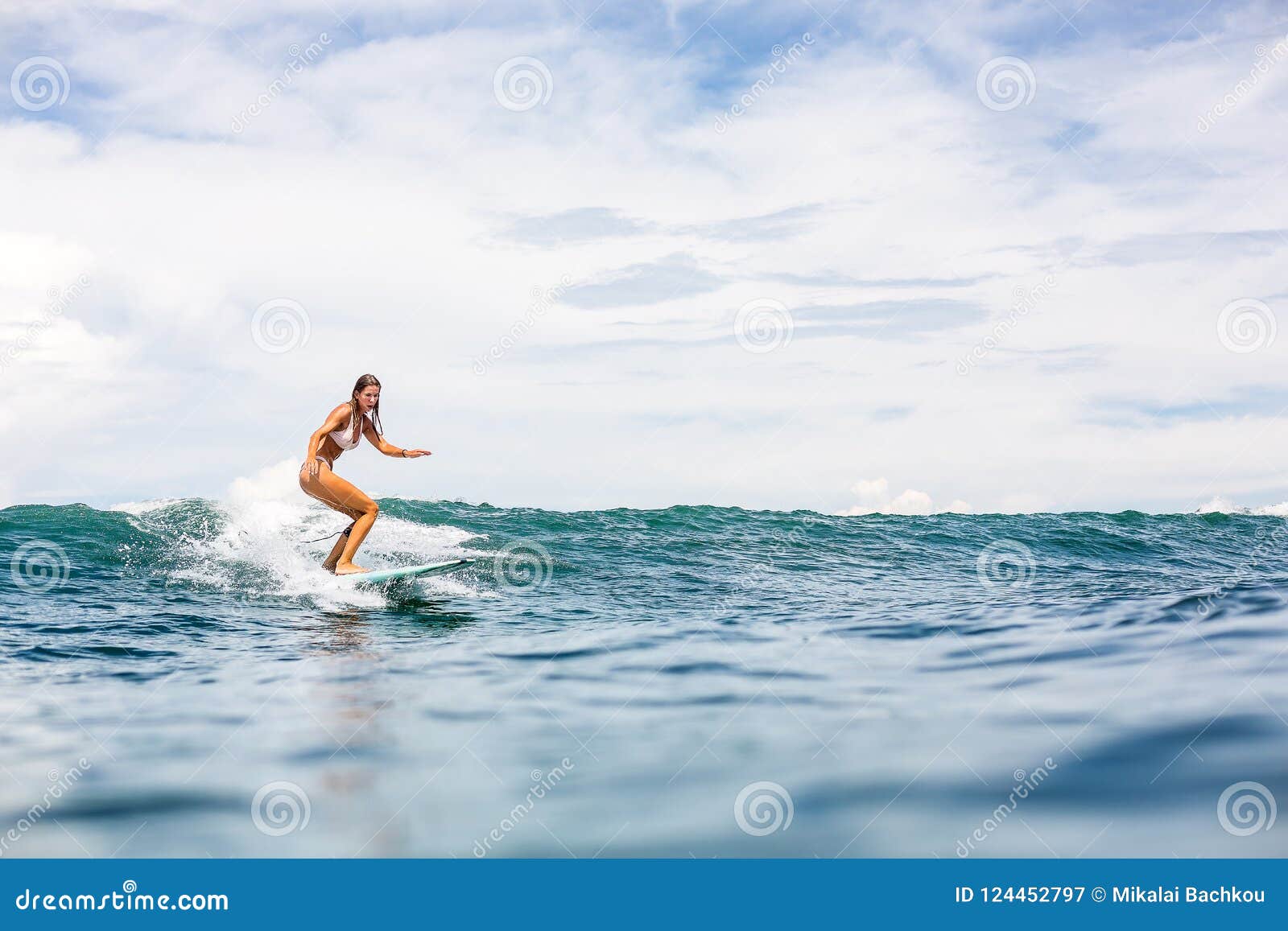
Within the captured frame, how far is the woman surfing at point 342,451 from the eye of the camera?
443 inches

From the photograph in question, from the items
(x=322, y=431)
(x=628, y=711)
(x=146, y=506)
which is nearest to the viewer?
(x=628, y=711)

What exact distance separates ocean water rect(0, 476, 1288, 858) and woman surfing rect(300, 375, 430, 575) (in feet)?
2.70

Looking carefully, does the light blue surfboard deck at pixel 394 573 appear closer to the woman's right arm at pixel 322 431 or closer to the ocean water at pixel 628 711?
the ocean water at pixel 628 711

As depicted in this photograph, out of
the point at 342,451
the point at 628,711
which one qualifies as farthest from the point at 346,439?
the point at 628,711

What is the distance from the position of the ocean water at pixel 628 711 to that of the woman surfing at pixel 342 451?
0.82 m

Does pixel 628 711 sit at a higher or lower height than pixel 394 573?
lower

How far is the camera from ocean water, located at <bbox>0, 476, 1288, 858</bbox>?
13.6 feet

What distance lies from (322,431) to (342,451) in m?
0.69

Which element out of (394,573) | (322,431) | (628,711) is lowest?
(628,711)

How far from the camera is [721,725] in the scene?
5.81 m

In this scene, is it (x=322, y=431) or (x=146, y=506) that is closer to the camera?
(x=322, y=431)

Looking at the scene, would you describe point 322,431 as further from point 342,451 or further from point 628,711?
point 628,711

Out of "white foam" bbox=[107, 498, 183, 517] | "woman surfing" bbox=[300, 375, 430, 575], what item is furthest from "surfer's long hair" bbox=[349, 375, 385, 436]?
"white foam" bbox=[107, 498, 183, 517]

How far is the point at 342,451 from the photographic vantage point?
1183 cm
